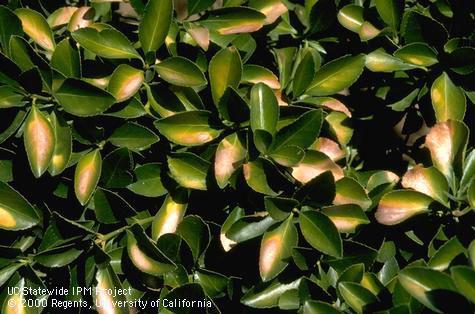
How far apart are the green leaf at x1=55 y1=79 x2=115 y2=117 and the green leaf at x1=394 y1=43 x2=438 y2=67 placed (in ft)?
2.39

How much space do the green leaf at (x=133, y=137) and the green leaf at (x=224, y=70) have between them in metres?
0.19

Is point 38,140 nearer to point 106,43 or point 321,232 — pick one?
point 106,43

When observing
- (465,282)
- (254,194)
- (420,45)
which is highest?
(420,45)

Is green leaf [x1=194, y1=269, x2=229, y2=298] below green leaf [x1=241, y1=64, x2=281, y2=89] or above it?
below

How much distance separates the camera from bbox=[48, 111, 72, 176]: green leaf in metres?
1.36

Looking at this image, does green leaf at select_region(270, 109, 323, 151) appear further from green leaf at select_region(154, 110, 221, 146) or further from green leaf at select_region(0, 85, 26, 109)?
green leaf at select_region(0, 85, 26, 109)

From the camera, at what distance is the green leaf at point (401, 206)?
4.43 ft

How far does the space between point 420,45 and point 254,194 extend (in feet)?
1.86

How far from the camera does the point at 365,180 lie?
1.66m

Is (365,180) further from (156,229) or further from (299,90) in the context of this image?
(156,229)

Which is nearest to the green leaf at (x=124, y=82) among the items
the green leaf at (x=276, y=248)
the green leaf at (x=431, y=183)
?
the green leaf at (x=276, y=248)

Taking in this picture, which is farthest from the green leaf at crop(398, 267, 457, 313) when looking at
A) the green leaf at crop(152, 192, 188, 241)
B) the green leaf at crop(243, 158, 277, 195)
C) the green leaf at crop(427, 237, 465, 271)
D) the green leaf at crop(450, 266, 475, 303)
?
the green leaf at crop(152, 192, 188, 241)

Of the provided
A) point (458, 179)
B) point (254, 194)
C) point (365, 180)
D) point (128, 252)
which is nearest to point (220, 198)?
point (254, 194)

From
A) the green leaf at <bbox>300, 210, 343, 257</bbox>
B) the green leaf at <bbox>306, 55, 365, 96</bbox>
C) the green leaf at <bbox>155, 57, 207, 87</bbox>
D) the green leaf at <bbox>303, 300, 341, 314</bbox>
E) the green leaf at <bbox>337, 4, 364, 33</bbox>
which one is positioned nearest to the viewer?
the green leaf at <bbox>303, 300, 341, 314</bbox>
